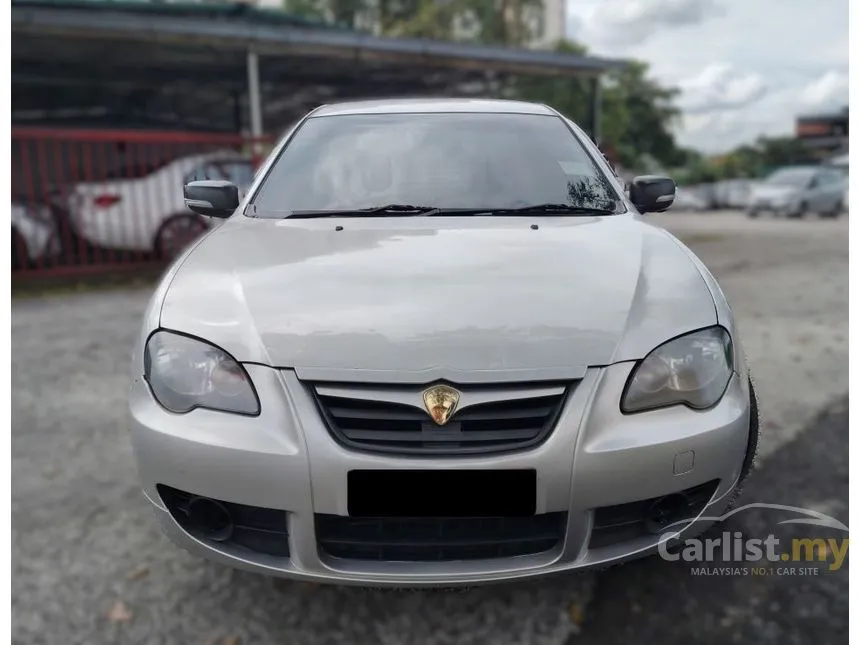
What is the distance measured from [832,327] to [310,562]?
5.05 meters

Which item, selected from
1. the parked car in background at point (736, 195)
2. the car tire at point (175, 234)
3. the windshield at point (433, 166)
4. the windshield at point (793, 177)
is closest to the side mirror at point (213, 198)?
the windshield at point (433, 166)

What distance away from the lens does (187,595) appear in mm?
2127

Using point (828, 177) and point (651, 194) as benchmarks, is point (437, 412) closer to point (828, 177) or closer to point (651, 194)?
point (651, 194)

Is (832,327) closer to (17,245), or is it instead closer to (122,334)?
(122,334)

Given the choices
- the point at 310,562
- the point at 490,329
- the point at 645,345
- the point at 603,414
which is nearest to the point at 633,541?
the point at 603,414

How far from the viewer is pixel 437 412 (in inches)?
63.9

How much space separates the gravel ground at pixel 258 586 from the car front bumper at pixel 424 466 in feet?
1.24

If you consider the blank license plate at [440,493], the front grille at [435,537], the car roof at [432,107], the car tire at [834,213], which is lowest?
the car tire at [834,213]

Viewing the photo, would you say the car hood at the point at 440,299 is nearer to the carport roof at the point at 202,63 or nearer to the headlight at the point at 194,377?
the headlight at the point at 194,377

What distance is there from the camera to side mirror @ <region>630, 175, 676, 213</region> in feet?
9.60

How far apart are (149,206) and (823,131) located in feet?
242

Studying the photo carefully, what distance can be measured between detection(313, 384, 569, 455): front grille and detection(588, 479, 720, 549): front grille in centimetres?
27

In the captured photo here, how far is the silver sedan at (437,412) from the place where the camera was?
1.63m

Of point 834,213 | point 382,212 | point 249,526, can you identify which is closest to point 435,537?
point 249,526
